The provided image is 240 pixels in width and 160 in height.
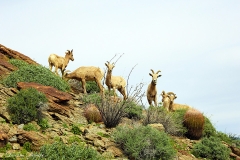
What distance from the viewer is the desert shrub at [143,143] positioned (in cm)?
1105

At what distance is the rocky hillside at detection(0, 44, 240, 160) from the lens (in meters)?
9.86

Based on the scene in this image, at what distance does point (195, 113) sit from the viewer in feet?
53.1

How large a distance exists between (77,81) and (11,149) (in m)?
10.7

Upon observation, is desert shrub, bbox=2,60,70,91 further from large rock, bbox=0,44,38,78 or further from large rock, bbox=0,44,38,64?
large rock, bbox=0,44,38,64

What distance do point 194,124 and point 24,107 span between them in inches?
310

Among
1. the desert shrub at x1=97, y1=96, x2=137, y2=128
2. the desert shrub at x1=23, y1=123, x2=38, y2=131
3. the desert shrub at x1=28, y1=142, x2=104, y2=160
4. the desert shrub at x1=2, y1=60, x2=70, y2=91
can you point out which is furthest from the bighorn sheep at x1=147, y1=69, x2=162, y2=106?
the desert shrub at x1=28, y1=142, x2=104, y2=160

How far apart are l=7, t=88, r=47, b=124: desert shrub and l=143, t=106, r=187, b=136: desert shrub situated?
505cm

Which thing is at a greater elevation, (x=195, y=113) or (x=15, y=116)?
(x=195, y=113)

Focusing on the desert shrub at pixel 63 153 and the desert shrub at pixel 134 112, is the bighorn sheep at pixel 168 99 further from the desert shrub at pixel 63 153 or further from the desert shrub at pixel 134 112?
the desert shrub at pixel 63 153

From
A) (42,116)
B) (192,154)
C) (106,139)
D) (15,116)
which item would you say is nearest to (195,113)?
(192,154)

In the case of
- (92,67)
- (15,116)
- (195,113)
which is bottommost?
(15,116)

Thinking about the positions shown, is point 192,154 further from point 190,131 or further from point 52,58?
point 52,58

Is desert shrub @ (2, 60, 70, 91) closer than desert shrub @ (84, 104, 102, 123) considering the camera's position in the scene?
No

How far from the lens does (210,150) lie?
14586mm
